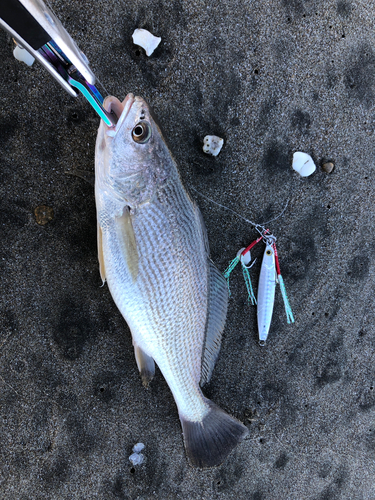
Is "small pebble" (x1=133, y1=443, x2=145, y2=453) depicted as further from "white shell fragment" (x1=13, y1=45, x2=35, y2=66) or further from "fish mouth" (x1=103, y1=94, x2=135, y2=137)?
"white shell fragment" (x1=13, y1=45, x2=35, y2=66)

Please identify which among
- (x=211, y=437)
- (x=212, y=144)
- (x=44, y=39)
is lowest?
(x=211, y=437)

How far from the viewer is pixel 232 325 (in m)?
2.19

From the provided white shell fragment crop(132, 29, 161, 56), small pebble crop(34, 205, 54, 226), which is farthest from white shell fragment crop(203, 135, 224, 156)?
small pebble crop(34, 205, 54, 226)

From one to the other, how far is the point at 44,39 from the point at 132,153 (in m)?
0.55

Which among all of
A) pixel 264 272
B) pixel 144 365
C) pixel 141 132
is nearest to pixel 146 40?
pixel 141 132

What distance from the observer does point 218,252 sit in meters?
2.17

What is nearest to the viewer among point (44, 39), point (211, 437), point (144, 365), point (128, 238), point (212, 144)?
point (44, 39)

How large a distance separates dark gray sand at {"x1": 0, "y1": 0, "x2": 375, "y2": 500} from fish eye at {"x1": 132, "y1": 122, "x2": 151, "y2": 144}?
2.01ft

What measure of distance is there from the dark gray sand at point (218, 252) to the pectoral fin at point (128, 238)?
501mm

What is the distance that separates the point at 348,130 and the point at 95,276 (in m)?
2.09

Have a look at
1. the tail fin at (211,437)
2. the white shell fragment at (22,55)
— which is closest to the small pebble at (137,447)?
the tail fin at (211,437)

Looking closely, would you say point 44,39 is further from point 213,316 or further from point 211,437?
point 211,437

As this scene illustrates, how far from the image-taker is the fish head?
1.45 meters

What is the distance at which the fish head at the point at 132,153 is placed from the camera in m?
1.45
